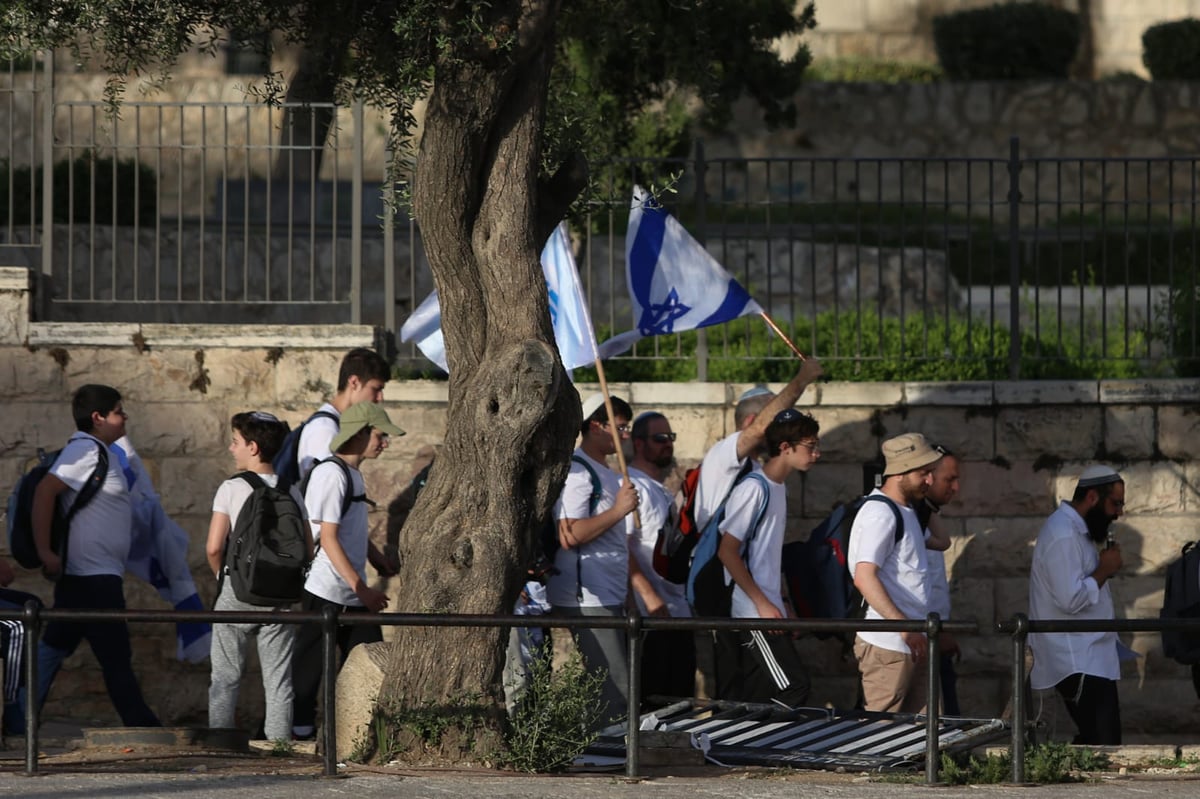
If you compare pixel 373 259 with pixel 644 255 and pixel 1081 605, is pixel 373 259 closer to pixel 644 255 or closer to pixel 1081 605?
pixel 644 255

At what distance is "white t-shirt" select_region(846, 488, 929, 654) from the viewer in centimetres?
830

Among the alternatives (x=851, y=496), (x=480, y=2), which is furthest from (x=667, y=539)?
(x=480, y=2)

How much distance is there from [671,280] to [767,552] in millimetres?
1666

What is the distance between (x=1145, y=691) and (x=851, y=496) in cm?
203

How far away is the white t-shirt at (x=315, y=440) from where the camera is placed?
9.01 m

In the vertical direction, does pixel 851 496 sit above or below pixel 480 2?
below

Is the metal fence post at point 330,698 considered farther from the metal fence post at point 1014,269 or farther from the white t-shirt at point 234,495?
the metal fence post at point 1014,269

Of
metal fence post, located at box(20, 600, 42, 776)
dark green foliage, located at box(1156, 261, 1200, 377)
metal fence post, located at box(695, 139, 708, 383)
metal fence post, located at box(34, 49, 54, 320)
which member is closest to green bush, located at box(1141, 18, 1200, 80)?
dark green foliage, located at box(1156, 261, 1200, 377)

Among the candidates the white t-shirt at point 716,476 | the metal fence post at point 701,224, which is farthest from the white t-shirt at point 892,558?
the metal fence post at point 701,224

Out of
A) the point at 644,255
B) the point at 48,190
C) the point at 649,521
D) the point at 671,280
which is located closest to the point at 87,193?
the point at 48,190

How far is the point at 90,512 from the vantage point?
28.1 ft

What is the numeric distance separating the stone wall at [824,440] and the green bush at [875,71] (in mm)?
13385

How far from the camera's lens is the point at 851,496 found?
34.7 ft

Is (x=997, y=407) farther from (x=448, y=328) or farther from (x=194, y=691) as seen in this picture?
(x=194, y=691)
